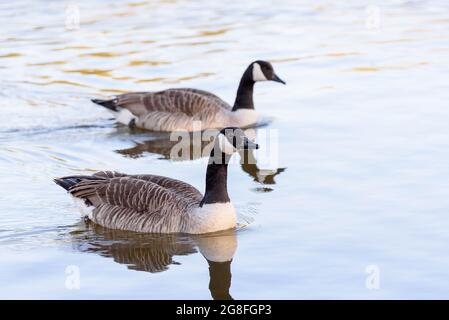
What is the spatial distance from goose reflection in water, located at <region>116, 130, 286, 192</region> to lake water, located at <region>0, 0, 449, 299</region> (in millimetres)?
76

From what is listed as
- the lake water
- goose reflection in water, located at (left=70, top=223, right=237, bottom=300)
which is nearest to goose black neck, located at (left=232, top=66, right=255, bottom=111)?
the lake water

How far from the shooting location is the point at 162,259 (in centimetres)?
1158

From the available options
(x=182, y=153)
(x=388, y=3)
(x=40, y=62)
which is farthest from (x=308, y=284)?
(x=388, y=3)

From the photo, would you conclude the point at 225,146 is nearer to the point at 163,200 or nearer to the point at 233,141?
the point at 233,141

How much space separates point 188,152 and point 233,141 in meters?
4.73

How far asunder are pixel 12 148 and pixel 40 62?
6.83m

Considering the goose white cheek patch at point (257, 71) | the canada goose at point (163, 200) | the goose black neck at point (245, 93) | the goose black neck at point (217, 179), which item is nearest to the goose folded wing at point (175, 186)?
the canada goose at point (163, 200)

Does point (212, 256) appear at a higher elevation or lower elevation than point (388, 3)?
lower

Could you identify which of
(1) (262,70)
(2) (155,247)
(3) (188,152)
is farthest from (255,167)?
(2) (155,247)

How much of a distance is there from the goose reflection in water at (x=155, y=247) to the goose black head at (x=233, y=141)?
1.05 meters

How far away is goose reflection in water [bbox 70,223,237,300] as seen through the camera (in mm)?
11320

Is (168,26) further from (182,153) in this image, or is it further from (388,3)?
(182,153)

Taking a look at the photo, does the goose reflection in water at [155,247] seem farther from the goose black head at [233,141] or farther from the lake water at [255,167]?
the goose black head at [233,141]

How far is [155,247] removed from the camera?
12031 millimetres
